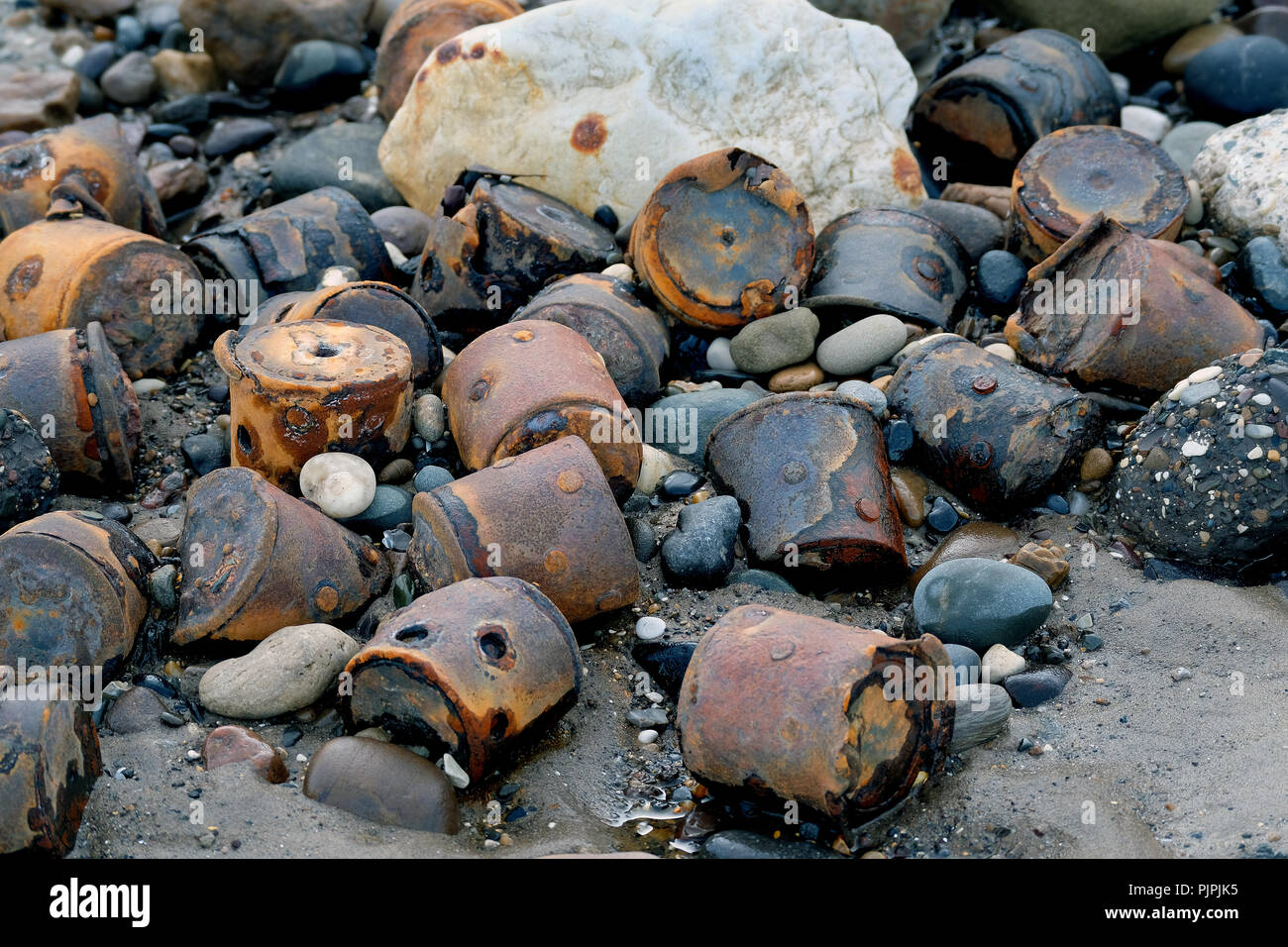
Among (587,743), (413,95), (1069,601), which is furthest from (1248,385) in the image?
(413,95)

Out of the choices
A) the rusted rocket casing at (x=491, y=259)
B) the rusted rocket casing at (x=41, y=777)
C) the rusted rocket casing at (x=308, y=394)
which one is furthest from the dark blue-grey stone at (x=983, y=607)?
the rusted rocket casing at (x=41, y=777)

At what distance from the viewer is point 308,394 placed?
405 cm

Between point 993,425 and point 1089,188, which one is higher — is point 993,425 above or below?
below

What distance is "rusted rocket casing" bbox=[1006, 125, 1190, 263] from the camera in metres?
5.44

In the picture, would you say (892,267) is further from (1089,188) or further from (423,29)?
(423,29)

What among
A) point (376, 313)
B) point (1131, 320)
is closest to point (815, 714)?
point (1131, 320)

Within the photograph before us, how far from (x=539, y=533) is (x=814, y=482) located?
1.08 meters

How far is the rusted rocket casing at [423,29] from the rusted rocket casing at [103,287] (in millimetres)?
2363

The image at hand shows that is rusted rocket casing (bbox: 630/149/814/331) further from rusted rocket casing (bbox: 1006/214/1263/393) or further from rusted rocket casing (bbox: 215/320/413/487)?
rusted rocket casing (bbox: 215/320/413/487)

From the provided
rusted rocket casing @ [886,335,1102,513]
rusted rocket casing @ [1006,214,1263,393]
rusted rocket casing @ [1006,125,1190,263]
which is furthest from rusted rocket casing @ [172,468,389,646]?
rusted rocket casing @ [1006,125,1190,263]

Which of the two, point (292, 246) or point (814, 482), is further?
point (292, 246)

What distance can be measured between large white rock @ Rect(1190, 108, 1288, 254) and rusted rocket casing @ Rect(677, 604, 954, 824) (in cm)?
378

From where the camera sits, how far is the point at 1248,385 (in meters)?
4.02

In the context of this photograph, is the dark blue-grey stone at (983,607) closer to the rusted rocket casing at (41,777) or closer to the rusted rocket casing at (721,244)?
the rusted rocket casing at (721,244)
